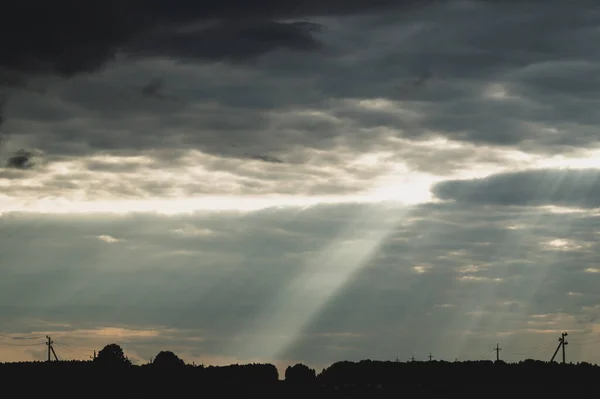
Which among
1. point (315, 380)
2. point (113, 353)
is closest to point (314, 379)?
point (315, 380)

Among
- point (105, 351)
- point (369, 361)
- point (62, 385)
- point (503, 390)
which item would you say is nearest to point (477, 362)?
point (503, 390)

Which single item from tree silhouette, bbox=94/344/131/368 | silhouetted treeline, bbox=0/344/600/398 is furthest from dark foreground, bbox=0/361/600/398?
tree silhouette, bbox=94/344/131/368

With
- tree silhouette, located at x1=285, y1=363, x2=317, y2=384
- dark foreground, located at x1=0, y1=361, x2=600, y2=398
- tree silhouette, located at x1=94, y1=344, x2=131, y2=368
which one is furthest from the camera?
tree silhouette, located at x1=94, y1=344, x2=131, y2=368

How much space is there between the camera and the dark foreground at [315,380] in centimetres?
9980

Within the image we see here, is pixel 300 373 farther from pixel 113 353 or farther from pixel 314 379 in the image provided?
pixel 113 353

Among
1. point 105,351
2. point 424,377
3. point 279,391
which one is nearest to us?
point 279,391

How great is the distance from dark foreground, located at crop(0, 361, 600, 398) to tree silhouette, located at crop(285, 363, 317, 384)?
0.34m

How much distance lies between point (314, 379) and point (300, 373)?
1.95 metres

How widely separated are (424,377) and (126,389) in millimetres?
32790

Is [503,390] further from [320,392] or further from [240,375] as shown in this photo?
[240,375]

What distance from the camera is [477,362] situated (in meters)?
115

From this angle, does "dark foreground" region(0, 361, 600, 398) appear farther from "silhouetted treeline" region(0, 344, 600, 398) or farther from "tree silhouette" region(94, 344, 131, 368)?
"tree silhouette" region(94, 344, 131, 368)

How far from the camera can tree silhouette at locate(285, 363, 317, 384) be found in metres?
118

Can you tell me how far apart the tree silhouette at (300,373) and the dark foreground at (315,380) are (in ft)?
1.12
